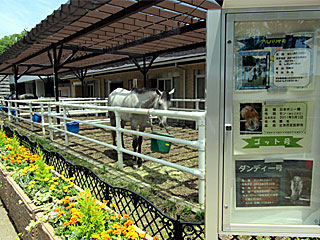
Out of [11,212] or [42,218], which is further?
[11,212]

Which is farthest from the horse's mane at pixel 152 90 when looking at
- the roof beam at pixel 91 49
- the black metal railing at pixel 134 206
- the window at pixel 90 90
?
the window at pixel 90 90

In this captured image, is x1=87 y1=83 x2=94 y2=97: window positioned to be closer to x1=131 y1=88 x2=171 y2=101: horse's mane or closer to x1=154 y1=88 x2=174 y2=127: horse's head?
x1=131 y1=88 x2=171 y2=101: horse's mane

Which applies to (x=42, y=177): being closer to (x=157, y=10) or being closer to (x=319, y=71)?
(x=319, y=71)

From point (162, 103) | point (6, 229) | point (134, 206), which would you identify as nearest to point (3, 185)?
point (6, 229)

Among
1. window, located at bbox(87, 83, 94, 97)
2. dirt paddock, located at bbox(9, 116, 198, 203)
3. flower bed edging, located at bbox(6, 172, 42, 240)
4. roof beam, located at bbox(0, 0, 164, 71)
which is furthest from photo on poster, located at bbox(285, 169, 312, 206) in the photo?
window, located at bbox(87, 83, 94, 97)

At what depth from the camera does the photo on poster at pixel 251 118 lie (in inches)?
66.2

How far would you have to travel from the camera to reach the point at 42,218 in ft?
7.14

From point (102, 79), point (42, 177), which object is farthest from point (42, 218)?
point (102, 79)

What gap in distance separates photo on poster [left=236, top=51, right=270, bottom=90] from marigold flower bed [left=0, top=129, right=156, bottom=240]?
152 centimetres

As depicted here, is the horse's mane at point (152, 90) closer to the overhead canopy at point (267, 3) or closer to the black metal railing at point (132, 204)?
the black metal railing at point (132, 204)

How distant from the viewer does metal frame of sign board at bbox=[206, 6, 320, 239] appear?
62.1 inches

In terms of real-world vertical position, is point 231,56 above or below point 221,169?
above

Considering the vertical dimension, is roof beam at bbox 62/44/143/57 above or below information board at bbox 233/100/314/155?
above

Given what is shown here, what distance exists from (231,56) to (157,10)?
3.89 meters
